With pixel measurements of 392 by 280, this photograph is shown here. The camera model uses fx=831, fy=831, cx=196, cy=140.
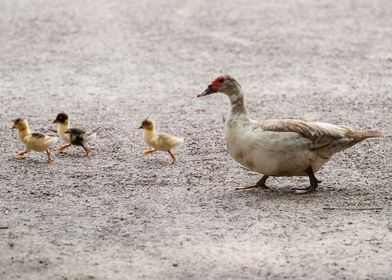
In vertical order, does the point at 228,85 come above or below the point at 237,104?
above

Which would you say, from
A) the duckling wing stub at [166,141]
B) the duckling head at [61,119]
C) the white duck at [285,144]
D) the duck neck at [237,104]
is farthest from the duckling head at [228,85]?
the duckling head at [61,119]

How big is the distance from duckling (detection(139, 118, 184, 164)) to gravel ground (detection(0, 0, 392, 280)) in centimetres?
17

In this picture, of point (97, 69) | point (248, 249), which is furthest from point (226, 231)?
point (97, 69)

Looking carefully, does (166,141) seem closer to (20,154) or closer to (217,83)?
(217,83)

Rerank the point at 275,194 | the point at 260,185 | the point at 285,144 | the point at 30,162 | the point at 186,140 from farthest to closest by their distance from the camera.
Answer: the point at 186,140 → the point at 30,162 → the point at 260,185 → the point at 275,194 → the point at 285,144

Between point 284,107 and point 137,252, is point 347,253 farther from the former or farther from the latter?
point 284,107

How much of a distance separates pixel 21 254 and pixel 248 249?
1537 mm

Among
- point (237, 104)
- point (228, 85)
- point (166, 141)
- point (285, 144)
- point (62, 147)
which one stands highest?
point (228, 85)

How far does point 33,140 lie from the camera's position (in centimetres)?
769

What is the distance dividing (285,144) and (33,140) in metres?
2.46

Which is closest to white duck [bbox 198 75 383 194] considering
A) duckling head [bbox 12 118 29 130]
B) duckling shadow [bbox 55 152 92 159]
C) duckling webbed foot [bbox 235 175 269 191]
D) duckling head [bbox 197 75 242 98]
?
duckling webbed foot [bbox 235 175 269 191]

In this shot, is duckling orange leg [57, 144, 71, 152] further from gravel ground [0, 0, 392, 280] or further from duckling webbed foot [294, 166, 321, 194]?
duckling webbed foot [294, 166, 321, 194]

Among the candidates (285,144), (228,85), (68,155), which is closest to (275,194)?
(285,144)

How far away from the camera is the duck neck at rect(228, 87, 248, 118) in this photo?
7004mm
